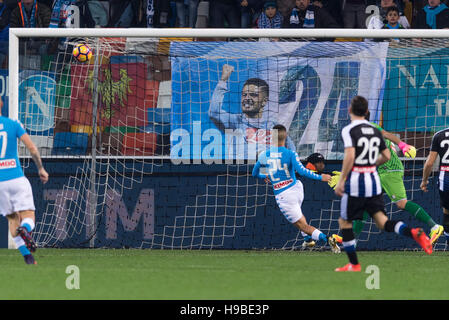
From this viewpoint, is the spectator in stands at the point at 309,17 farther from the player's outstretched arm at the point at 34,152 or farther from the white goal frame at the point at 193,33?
the player's outstretched arm at the point at 34,152

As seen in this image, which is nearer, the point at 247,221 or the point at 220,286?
the point at 220,286

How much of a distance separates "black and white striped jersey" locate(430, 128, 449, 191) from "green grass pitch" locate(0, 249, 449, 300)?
3.54 feet

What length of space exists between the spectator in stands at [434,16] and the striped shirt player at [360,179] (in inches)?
287

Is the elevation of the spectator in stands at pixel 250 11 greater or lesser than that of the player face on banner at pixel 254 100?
greater

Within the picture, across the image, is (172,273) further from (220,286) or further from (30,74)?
(30,74)

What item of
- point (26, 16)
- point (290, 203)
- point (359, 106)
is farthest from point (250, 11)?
point (359, 106)

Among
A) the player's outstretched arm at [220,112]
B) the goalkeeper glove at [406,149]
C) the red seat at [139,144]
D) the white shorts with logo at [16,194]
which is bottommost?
the white shorts with logo at [16,194]

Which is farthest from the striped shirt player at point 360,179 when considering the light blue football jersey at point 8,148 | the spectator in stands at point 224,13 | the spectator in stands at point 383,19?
the spectator in stands at point 224,13

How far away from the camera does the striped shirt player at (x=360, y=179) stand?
10.1 m

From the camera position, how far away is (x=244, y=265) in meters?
11.6

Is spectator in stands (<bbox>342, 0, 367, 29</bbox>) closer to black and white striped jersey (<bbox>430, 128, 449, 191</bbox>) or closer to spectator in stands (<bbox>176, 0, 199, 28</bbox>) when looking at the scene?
spectator in stands (<bbox>176, 0, 199, 28</bbox>)

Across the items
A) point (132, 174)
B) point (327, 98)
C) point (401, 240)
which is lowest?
point (401, 240)
